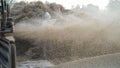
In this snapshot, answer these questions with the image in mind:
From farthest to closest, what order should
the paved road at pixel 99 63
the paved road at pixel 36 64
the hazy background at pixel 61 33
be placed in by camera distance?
the hazy background at pixel 61 33 → the paved road at pixel 36 64 → the paved road at pixel 99 63

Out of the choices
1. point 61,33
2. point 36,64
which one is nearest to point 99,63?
point 36,64

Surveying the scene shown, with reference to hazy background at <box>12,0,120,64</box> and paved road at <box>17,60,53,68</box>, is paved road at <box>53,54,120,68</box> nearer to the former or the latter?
paved road at <box>17,60,53,68</box>

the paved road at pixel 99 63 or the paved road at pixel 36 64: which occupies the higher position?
the paved road at pixel 99 63

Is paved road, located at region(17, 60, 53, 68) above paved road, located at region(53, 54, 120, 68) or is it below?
below

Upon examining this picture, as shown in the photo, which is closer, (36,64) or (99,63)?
(99,63)

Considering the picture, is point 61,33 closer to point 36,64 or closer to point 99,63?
point 36,64

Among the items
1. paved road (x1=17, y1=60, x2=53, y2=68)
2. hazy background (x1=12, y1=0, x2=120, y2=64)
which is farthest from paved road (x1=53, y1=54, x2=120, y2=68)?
hazy background (x1=12, y1=0, x2=120, y2=64)

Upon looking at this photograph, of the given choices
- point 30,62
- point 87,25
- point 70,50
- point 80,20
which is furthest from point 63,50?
point 80,20

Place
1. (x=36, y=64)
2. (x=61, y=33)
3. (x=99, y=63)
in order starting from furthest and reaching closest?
(x=61, y=33) → (x=36, y=64) → (x=99, y=63)

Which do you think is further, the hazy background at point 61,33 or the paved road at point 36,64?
the hazy background at point 61,33

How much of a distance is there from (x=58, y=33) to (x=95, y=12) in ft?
19.1

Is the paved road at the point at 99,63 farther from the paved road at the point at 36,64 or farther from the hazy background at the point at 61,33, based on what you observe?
the hazy background at the point at 61,33

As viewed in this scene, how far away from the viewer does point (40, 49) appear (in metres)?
12.0

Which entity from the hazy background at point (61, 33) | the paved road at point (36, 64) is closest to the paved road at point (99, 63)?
the paved road at point (36, 64)
